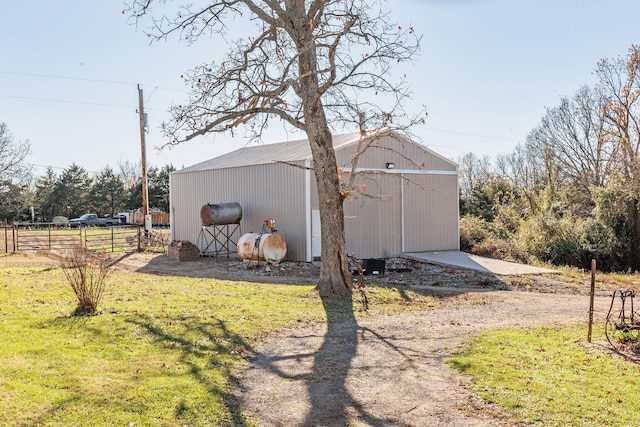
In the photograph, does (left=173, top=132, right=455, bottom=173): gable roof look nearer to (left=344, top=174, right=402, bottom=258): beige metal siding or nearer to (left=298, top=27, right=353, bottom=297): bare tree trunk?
(left=344, top=174, right=402, bottom=258): beige metal siding

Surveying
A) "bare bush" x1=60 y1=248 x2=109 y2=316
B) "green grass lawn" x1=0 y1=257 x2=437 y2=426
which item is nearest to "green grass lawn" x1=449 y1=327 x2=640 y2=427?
"green grass lawn" x1=0 y1=257 x2=437 y2=426

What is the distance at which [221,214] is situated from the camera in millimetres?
19672

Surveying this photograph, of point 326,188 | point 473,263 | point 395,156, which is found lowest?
point 473,263

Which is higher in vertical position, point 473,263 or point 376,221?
point 376,221

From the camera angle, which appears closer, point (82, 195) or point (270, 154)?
point (270, 154)

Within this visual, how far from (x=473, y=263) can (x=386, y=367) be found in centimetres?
1205

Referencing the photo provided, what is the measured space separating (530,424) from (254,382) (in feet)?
9.42

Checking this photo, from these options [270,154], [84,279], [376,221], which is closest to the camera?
Answer: [84,279]

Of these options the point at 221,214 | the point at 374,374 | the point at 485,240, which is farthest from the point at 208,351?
the point at 485,240

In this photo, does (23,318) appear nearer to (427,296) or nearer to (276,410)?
(276,410)

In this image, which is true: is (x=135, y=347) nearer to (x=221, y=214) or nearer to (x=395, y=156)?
(x=221, y=214)

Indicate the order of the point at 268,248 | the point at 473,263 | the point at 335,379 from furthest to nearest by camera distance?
A: the point at 473,263
the point at 268,248
the point at 335,379

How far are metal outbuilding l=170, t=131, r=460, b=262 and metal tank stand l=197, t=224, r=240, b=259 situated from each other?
2.06 feet

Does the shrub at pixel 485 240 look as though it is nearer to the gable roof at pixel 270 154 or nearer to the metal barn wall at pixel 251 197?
the gable roof at pixel 270 154
